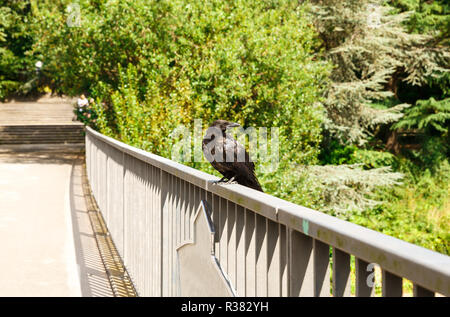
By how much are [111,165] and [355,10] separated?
58.2 ft

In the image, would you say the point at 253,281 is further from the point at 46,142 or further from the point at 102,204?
the point at 46,142

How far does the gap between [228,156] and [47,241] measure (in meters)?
5.26

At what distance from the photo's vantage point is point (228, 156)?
13.1 ft

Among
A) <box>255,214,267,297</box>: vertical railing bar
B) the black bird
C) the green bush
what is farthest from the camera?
the green bush

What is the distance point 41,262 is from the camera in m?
7.21

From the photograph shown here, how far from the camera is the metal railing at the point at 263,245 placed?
4.72 feet

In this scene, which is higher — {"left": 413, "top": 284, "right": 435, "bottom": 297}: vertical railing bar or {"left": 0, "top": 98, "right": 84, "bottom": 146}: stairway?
{"left": 413, "top": 284, "right": 435, "bottom": 297}: vertical railing bar

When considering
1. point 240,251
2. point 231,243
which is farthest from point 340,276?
point 231,243

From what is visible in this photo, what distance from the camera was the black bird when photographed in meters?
3.96

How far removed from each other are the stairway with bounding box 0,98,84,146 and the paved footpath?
1702cm

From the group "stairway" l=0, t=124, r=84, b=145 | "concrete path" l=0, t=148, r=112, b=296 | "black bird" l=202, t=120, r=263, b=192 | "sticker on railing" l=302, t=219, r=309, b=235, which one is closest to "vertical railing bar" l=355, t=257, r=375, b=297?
"sticker on railing" l=302, t=219, r=309, b=235

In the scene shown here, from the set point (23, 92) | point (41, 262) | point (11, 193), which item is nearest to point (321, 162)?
point (11, 193)

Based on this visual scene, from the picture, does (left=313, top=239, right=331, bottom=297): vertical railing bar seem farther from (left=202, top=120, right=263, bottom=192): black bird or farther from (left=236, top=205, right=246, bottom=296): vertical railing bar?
(left=202, top=120, right=263, bottom=192): black bird
